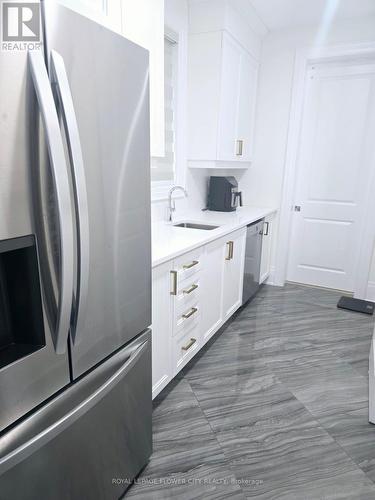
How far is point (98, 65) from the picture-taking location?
89 centimetres

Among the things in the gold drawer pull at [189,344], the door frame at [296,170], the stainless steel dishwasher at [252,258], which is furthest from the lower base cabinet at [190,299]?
the door frame at [296,170]

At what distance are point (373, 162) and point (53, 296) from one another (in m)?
3.36

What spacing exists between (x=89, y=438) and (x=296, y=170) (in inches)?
130

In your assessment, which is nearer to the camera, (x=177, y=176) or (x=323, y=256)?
(x=177, y=176)

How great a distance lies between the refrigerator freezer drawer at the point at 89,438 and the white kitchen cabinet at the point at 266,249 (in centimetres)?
238

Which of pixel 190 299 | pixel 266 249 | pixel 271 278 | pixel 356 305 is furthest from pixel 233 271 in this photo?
pixel 356 305

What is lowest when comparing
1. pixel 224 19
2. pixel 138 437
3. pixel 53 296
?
pixel 138 437

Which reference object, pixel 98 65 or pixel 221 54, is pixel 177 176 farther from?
pixel 98 65

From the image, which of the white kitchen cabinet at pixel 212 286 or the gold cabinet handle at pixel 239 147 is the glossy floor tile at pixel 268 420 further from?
the gold cabinet handle at pixel 239 147

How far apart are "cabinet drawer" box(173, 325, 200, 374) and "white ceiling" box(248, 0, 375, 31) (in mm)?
2699

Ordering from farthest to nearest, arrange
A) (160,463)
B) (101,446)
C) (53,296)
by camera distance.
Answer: (160,463) → (101,446) → (53,296)

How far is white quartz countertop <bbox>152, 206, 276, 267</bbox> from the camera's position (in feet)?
5.47

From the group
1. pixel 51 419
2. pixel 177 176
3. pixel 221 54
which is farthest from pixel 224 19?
pixel 51 419

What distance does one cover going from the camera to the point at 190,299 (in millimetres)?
1965
